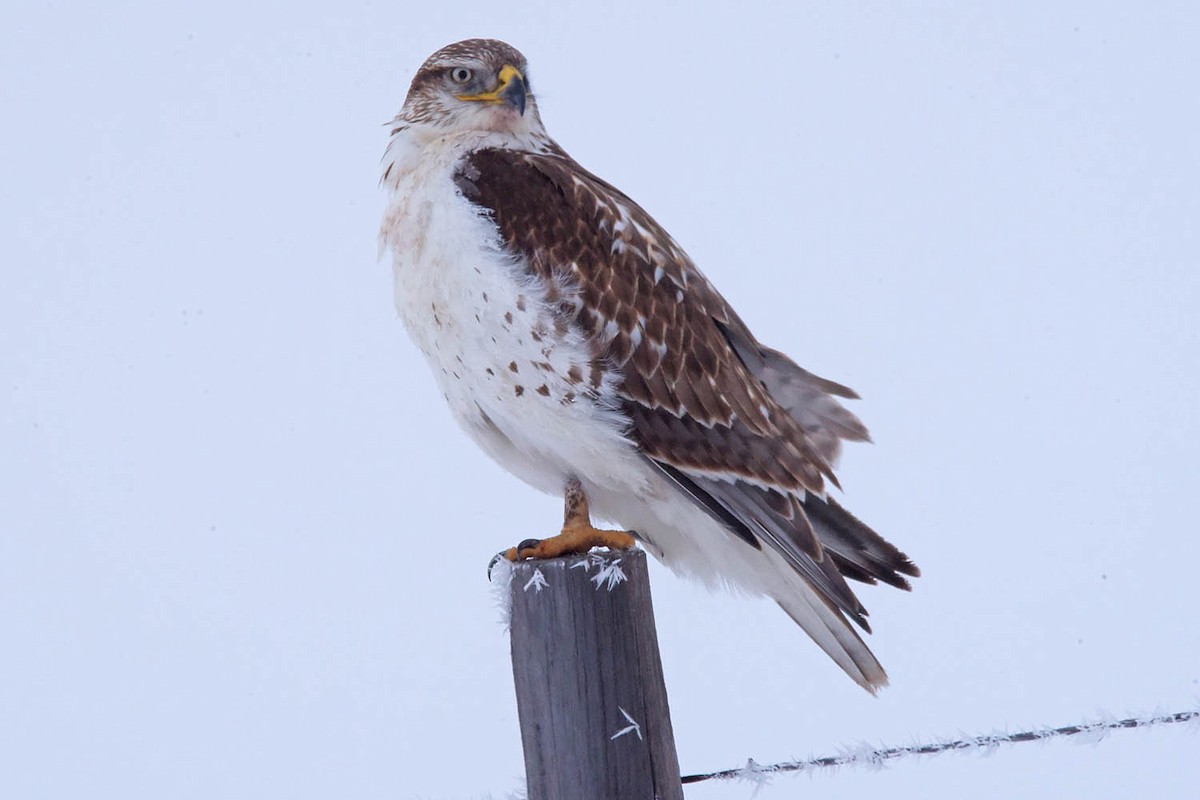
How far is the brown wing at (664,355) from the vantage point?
288 cm

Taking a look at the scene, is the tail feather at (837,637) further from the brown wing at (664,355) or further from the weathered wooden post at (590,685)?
the weathered wooden post at (590,685)

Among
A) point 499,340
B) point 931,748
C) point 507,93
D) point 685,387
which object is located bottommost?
point 931,748

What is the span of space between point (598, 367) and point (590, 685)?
31.4 inches

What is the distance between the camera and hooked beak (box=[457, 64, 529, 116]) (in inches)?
127

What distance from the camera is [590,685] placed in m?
2.35

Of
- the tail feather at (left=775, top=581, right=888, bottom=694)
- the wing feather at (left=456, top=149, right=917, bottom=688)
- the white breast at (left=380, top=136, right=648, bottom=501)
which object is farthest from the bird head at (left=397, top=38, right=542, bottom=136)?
the tail feather at (left=775, top=581, right=888, bottom=694)

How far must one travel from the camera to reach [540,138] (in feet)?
11.0

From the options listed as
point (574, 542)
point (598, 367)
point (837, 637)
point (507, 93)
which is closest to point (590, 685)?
point (574, 542)

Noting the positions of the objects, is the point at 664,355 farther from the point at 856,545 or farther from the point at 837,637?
the point at 837,637

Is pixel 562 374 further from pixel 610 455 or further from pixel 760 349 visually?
pixel 760 349

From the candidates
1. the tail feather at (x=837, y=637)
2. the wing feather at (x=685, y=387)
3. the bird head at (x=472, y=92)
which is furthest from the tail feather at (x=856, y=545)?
the bird head at (x=472, y=92)

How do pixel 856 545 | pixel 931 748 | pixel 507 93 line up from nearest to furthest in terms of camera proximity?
pixel 931 748 → pixel 856 545 → pixel 507 93

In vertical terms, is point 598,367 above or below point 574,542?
above

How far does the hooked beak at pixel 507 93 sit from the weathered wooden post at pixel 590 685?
1372 millimetres
